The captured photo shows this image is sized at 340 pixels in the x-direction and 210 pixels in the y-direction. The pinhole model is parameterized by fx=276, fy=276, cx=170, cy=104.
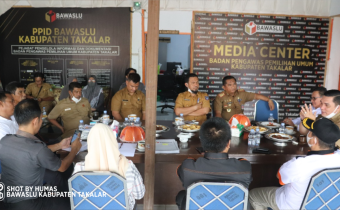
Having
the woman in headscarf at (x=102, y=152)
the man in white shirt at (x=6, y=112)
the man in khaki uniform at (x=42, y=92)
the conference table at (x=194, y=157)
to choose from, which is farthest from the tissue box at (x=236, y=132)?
the man in khaki uniform at (x=42, y=92)

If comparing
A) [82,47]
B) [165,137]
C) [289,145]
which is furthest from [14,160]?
[82,47]

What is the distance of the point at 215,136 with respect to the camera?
1906mm

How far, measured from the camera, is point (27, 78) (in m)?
5.84

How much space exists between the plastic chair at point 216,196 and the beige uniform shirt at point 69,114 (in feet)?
8.26

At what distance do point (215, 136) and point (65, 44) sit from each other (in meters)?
4.76

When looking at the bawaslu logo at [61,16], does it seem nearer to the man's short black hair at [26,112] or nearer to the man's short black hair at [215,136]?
the man's short black hair at [26,112]

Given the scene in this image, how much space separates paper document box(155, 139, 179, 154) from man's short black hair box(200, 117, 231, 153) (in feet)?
2.21

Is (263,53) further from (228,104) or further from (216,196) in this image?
(216,196)

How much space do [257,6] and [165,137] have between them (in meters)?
3.94

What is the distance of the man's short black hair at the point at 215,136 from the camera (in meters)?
1.90

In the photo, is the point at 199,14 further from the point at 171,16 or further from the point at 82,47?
the point at 82,47

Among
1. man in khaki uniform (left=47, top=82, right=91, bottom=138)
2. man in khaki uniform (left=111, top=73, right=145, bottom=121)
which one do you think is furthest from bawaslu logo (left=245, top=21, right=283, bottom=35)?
man in khaki uniform (left=47, top=82, right=91, bottom=138)

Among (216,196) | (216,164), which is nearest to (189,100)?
(216,164)

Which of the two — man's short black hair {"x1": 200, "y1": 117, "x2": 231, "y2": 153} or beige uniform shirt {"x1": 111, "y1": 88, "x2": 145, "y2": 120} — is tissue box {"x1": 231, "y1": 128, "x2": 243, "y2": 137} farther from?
beige uniform shirt {"x1": 111, "y1": 88, "x2": 145, "y2": 120}
